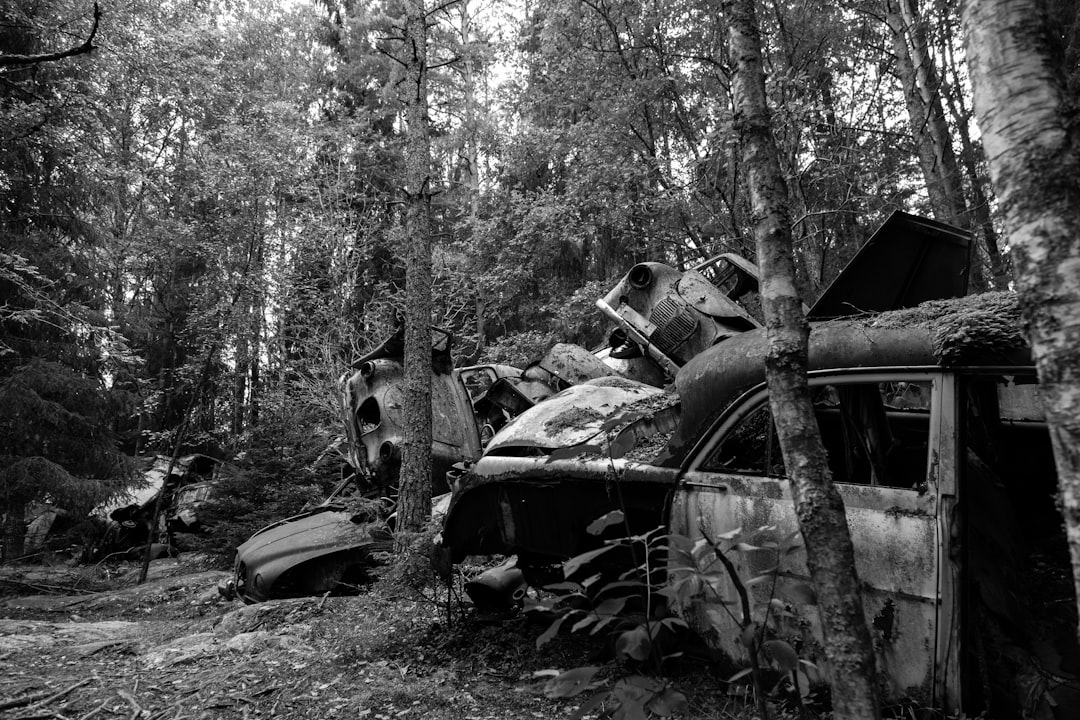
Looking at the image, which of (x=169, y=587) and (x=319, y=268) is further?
(x=319, y=268)

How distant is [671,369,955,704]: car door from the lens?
236 cm

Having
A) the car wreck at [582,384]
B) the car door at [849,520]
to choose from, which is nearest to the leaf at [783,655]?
the car door at [849,520]

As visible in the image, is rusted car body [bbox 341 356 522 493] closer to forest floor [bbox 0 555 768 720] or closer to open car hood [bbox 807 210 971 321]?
forest floor [bbox 0 555 768 720]

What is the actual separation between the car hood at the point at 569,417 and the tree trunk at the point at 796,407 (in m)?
1.75

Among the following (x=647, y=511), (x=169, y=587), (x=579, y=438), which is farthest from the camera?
(x=169, y=587)

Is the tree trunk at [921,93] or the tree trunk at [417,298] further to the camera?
the tree trunk at [921,93]

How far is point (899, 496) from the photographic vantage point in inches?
98.0

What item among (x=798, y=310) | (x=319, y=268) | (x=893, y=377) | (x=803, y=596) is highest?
(x=319, y=268)

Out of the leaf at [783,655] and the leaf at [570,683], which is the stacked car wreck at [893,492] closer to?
the leaf at [783,655]

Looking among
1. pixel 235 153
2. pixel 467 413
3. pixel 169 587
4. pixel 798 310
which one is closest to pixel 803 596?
pixel 798 310

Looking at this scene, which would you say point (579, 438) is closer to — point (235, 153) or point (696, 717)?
point (696, 717)

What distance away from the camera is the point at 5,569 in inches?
386

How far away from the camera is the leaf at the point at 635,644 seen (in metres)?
1.80

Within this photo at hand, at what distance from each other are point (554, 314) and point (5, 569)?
11.8 metres
